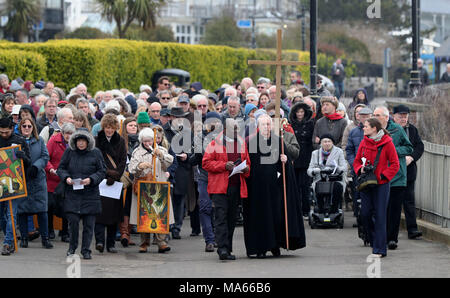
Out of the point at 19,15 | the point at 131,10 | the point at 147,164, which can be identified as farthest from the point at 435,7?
the point at 147,164

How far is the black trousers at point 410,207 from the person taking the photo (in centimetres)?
1441

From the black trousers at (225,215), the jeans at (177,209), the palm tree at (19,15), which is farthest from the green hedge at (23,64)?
the palm tree at (19,15)

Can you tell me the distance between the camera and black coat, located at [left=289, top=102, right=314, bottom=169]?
A: 1662 cm

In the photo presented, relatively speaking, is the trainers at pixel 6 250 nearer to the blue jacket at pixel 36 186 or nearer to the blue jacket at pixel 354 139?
the blue jacket at pixel 36 186

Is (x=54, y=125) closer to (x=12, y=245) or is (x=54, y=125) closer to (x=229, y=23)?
(x=12, y=245)

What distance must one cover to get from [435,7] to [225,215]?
8258cm

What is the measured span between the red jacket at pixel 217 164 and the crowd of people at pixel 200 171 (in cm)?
1

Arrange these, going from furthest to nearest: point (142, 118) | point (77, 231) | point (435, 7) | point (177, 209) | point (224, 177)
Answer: point (435, 7), point (177, 209), point (142, 118), point (77, 231), point (224, 177)

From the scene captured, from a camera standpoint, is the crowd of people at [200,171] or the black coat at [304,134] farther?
the black coat at [304,134]

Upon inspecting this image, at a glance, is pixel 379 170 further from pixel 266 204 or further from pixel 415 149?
pixel 415 149

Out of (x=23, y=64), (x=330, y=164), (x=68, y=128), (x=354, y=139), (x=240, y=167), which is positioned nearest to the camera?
(x=240, y=167)

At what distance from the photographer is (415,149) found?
46.9 feet

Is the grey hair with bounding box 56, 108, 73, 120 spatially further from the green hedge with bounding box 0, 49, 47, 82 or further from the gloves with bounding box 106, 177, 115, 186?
the green hedge with bounding box 0, 49, 47, 82

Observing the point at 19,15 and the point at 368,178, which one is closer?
the point at 368,178
